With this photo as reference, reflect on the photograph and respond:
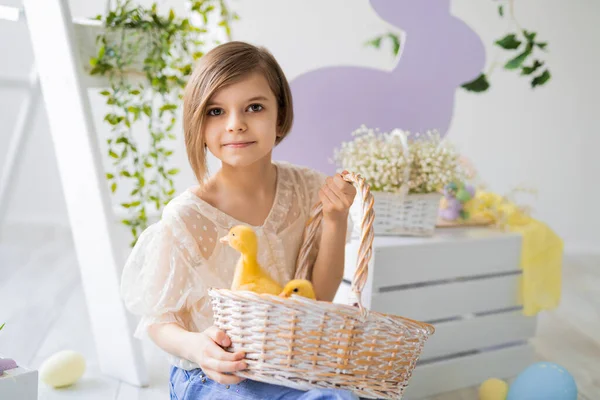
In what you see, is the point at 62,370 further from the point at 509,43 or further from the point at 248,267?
the point at 509,43

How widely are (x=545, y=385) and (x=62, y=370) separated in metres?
1.28

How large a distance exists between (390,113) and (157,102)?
1.81m

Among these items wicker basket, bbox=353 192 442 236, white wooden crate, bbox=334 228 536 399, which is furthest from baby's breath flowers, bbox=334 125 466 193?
white wooden crate, bbox=334 228 536 399

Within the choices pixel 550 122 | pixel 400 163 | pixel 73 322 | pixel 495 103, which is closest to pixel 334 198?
pixel 400 163

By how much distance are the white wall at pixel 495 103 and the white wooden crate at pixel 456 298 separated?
1713mm

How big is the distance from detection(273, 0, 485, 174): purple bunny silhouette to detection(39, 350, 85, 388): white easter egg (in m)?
0.82

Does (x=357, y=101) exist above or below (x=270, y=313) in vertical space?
above

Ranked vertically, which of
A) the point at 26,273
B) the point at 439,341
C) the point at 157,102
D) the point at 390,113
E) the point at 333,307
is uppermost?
the point at 157,102

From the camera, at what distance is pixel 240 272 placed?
3.67 feet

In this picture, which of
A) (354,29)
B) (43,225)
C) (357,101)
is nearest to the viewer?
(357,101)

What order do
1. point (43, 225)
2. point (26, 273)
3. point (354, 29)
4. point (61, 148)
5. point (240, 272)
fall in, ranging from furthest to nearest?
point (43, 225)
point (354, 29)
point (26, 273)
point (61, 148)
point (240, 272)

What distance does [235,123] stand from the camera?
1.20 m

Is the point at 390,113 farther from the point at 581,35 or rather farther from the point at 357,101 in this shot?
the point at 581,35

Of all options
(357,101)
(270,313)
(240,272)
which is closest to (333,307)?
(270,313)
